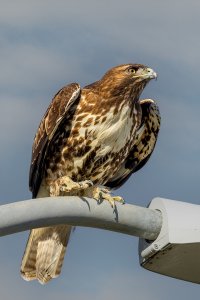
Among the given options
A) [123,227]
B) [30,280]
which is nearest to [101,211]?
[123,227]

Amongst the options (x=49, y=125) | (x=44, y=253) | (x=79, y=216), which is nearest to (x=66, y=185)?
(x=49, y=125)

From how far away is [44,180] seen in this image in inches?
417

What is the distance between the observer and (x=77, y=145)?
10.2 metres

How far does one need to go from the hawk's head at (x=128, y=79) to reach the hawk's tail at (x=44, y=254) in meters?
1.83

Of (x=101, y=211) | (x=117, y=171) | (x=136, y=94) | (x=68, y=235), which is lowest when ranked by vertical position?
(x=101, y=211)

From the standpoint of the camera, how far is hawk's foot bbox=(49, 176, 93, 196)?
9898 millimetres

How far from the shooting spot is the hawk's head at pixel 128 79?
10.8m

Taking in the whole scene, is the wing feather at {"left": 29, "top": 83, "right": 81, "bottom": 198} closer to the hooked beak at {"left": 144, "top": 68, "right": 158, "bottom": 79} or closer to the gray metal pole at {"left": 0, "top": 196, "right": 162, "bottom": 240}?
the hooked beak at {"left": 144, "top": 68, "right": 158, "bottom": 79}

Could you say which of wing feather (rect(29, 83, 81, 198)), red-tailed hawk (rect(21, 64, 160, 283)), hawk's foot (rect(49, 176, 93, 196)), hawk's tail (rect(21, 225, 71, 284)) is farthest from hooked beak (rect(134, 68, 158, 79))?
hawk's tail (rect(21, 225, 71, 284))

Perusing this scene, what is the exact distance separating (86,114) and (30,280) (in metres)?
2.02

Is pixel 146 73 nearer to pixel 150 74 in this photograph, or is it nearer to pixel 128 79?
pixel 150 74

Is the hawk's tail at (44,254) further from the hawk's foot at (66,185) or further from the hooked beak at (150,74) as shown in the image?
the hooked beak at (150,74)

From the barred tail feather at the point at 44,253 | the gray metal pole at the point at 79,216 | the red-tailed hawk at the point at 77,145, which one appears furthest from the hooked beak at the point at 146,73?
the gray metal pole at the point at 79,216

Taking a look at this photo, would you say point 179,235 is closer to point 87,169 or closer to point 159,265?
point 159,265
